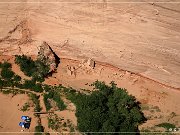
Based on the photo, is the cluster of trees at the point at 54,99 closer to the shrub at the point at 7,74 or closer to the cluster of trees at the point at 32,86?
the cluster of trees at the point at 32,86

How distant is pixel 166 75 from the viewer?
2341 cm

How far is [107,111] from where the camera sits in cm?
2136

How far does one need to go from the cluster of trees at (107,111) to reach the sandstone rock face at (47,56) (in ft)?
8.42

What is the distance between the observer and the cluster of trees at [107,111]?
20.7 meters

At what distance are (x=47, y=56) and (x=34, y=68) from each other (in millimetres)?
1028

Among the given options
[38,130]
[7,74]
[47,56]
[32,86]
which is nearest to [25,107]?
[32,86]

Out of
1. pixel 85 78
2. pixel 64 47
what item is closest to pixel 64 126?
pixel 85 78

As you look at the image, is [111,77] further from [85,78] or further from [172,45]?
A: [172,45]

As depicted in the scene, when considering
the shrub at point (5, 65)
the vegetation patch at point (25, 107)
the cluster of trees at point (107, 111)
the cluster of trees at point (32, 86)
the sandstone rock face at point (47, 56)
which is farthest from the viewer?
the shrub at point (5, 65)

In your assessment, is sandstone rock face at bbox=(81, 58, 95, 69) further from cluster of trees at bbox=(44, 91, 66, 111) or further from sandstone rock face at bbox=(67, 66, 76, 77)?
cluster of trees at bbox=(44, 91, 66, 111)

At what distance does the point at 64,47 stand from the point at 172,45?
20.3 feet

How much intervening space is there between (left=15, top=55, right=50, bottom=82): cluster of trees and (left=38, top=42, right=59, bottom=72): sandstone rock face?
0.21 metres

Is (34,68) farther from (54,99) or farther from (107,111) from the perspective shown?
(107,111)

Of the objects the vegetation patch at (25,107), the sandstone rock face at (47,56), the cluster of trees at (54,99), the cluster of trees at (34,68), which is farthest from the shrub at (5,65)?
the cluster of trees at (54,99)
